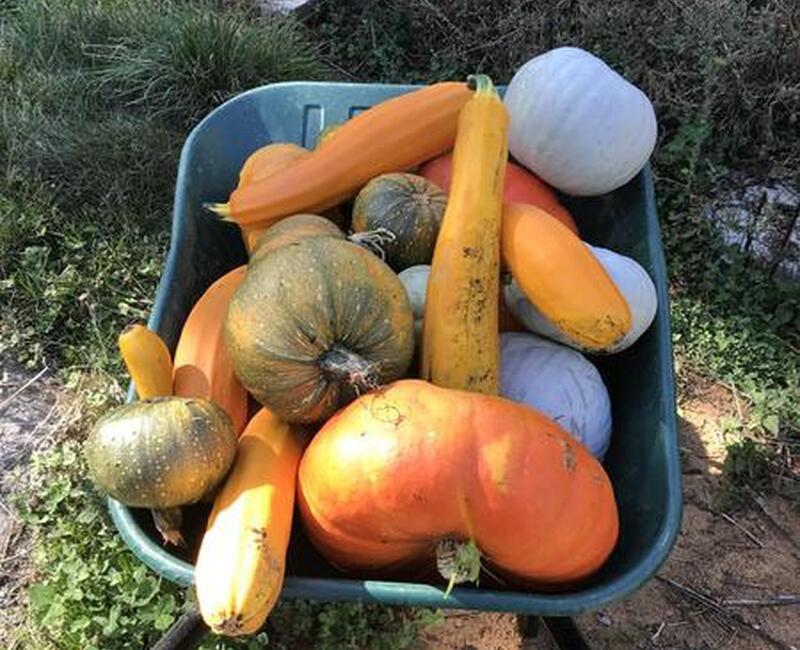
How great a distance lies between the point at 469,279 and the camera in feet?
5.06

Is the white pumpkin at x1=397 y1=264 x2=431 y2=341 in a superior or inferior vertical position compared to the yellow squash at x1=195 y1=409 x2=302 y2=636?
superior

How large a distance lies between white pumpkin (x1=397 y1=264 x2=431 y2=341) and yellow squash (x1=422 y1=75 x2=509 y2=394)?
77 mm

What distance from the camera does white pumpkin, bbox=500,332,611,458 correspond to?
1.61m

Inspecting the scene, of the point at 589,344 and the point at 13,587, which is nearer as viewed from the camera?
the point at 589,344

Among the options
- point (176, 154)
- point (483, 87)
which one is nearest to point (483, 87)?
point (483, 87)

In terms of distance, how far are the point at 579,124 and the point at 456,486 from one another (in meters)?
0.87

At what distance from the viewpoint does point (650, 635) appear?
2.28 m

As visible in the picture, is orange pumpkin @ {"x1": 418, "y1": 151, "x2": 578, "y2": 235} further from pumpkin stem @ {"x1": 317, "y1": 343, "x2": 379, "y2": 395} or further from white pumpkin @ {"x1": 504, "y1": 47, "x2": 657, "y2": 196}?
pumpkin stem @ {"x1": 317, "y1": 343, "x2": 379, "y2": 395}

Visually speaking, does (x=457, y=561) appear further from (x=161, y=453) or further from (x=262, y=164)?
(x=262, y=164)

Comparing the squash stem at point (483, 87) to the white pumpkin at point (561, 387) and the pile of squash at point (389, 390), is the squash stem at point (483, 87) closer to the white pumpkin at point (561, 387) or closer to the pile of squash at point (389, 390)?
the pile of squash at point (389, 390)

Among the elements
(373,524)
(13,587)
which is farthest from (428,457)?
(13,587)

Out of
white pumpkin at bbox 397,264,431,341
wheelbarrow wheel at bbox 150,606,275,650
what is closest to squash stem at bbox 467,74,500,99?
white pumpkin at bbox 397,264,431,341

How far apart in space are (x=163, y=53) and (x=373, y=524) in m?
2.57

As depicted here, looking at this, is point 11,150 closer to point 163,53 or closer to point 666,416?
point 163,53
